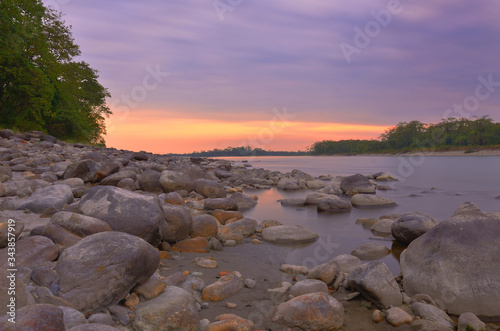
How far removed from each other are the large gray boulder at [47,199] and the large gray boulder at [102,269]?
9.97 feet

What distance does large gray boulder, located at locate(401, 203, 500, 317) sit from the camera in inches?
170

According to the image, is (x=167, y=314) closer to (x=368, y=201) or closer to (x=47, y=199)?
(x=47, y=199)

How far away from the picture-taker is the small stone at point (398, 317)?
12.6ft

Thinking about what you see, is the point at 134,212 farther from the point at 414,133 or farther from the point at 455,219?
the point at 414,133

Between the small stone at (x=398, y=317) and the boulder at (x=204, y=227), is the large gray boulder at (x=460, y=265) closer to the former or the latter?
the small stone at (x=398, y=317)

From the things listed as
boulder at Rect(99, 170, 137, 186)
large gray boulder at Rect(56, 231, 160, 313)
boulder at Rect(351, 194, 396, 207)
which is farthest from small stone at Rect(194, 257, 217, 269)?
boulder at Rect(351, 194, 396, 207)

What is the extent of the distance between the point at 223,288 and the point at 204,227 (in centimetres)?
241

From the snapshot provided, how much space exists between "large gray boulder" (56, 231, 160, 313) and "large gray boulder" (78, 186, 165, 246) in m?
1.21

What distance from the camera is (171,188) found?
11234 millimetres

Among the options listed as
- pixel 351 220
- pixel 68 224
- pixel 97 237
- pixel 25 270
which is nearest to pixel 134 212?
pixel 68 224

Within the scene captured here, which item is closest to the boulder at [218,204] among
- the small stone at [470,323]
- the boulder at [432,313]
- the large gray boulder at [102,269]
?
the large gray boulder at [102,269]

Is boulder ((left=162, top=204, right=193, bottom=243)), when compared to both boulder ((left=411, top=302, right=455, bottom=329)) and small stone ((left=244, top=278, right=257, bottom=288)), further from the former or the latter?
boulder ((left=411, top=302, right=455, bottom=329))

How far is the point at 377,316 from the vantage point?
393 centimetres

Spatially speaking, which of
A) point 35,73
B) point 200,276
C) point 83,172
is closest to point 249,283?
point 200,276
